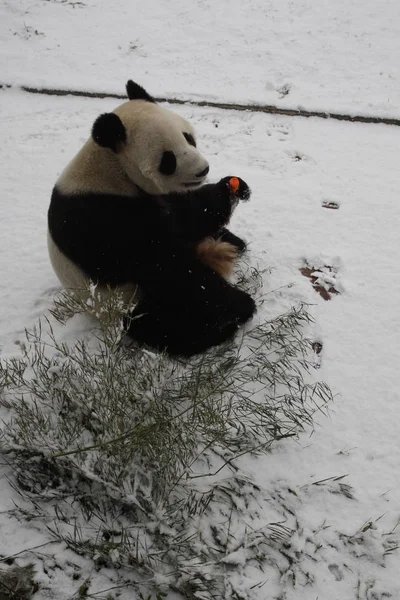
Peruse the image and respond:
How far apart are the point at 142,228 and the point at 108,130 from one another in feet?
1.60

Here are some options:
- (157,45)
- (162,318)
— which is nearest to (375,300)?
(162,318)

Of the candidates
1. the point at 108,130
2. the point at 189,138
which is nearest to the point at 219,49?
the point at 189,138

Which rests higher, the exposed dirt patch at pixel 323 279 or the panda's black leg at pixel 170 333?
the panda's black leg at pixel 170 333

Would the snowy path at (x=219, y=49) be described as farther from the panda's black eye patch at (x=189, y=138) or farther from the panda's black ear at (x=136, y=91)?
the panda's black eye patch at (x=189, y=138)

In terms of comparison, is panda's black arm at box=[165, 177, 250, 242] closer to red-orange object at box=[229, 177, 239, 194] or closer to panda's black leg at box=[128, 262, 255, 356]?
red-orange object at box=[229, 177, 239, 194]

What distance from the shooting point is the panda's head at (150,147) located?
2.06 meters

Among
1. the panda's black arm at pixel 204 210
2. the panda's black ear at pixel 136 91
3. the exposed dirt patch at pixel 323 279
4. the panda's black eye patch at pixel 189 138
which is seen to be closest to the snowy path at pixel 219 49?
the exposed dirt patch at pixel 323 279

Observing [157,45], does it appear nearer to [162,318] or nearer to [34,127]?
[34,127]

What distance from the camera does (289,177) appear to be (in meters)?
4.30

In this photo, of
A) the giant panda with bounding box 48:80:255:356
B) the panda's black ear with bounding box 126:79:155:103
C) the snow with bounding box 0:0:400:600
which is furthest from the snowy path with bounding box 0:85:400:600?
the panda's black ear with bounding box 126:79:155:103

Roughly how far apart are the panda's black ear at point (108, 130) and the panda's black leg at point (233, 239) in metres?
1.20

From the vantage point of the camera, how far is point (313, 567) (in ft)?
6.61

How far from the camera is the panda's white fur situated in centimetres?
210

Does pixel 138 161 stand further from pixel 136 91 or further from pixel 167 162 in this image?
pixel 136 91
